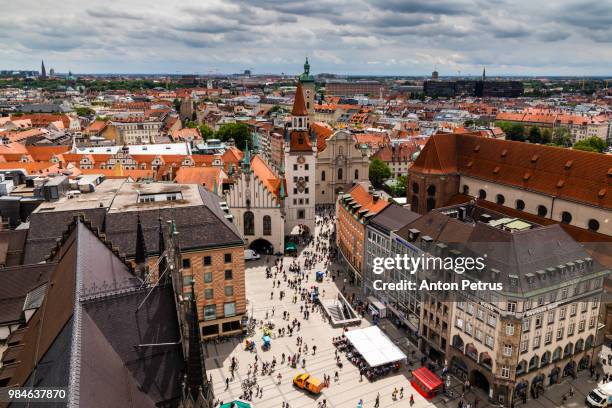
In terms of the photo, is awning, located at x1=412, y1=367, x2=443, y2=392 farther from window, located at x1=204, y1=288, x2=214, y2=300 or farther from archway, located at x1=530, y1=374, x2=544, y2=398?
window, located at x1=204, y1=288, x2=214, y2=300

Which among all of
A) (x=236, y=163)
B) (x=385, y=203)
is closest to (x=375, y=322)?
(x=385, y=203)

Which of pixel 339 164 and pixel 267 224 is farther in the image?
pixel 339 164

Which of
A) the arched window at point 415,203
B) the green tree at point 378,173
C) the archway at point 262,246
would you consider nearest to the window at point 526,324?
the arched window at point 415,203

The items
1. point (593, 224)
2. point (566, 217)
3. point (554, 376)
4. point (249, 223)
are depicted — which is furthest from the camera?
point (249, 223)

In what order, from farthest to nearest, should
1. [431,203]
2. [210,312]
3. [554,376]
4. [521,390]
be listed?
[431,203] → [210,312] → [554,376] → [521,390]

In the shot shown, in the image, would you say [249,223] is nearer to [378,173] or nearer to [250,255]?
[250,255]

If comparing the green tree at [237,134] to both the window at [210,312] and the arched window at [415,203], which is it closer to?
the arched window at [415,203]

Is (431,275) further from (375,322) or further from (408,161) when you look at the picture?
(408,161)

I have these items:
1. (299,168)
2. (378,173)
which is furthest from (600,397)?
(378,173)
